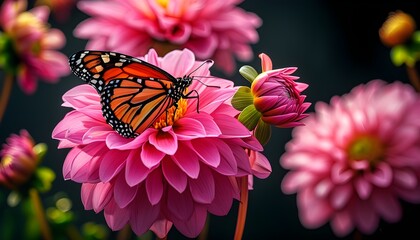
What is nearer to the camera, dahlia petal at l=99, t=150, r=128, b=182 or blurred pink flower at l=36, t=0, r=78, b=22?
dahlia petal at l=99, t=150, r=128, b=182

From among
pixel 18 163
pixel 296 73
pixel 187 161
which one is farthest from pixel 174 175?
pixel 296 73

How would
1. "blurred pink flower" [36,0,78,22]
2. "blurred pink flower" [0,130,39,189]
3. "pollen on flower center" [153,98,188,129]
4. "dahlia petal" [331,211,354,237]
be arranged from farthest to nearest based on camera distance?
"blurred pink flower" [36,0,78,22], "dahlia petal" [331,211,354,237], "blurred pink flower" [0,130,39,189], "pollen on flower center" [153,98,188,129]

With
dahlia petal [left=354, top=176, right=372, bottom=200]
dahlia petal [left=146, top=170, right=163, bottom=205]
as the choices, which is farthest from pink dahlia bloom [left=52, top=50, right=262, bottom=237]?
dahlia petal [left=354, top=176, right=372, bottom=200]

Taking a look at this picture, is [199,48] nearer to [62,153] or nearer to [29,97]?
[62,153]

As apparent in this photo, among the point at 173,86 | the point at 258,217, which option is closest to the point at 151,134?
the point at 173,86

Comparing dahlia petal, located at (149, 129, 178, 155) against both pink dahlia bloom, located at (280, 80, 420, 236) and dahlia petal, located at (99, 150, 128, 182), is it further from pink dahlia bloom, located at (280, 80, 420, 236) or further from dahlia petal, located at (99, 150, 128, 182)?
pink dahlia bloom, located at (280, 80, 420, 236)

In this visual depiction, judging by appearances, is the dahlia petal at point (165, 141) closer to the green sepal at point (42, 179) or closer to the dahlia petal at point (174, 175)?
the dahlia petal at point (174, 175)

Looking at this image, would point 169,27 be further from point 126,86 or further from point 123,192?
point 123,192
